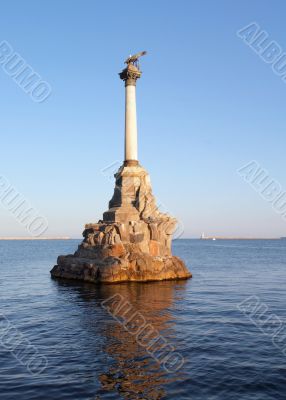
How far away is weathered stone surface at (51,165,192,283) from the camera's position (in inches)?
1458

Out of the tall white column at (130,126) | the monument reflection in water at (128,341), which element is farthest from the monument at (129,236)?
the monument reflection in water at (128,341)

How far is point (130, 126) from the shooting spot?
43312 mm

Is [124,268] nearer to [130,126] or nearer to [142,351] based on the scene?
[130,126]

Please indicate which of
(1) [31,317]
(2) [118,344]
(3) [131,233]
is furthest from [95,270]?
(2) [118,344]

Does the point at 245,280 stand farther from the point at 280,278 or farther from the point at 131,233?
the point at 131,233

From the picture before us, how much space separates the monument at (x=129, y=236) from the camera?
37219mm

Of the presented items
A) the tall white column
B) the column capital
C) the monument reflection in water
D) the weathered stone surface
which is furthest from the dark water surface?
the column capital

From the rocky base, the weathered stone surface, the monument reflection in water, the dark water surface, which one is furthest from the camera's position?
the weathered stone surface

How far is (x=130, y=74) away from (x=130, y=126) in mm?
6013

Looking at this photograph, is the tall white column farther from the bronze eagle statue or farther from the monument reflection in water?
the monument reflection in water

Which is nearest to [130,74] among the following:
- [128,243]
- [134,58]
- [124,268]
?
[134,58]

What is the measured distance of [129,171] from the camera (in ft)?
143

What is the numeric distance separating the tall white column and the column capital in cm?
64

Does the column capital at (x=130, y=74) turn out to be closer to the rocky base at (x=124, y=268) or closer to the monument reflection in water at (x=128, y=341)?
the rocky base at (x=124, y=268)
